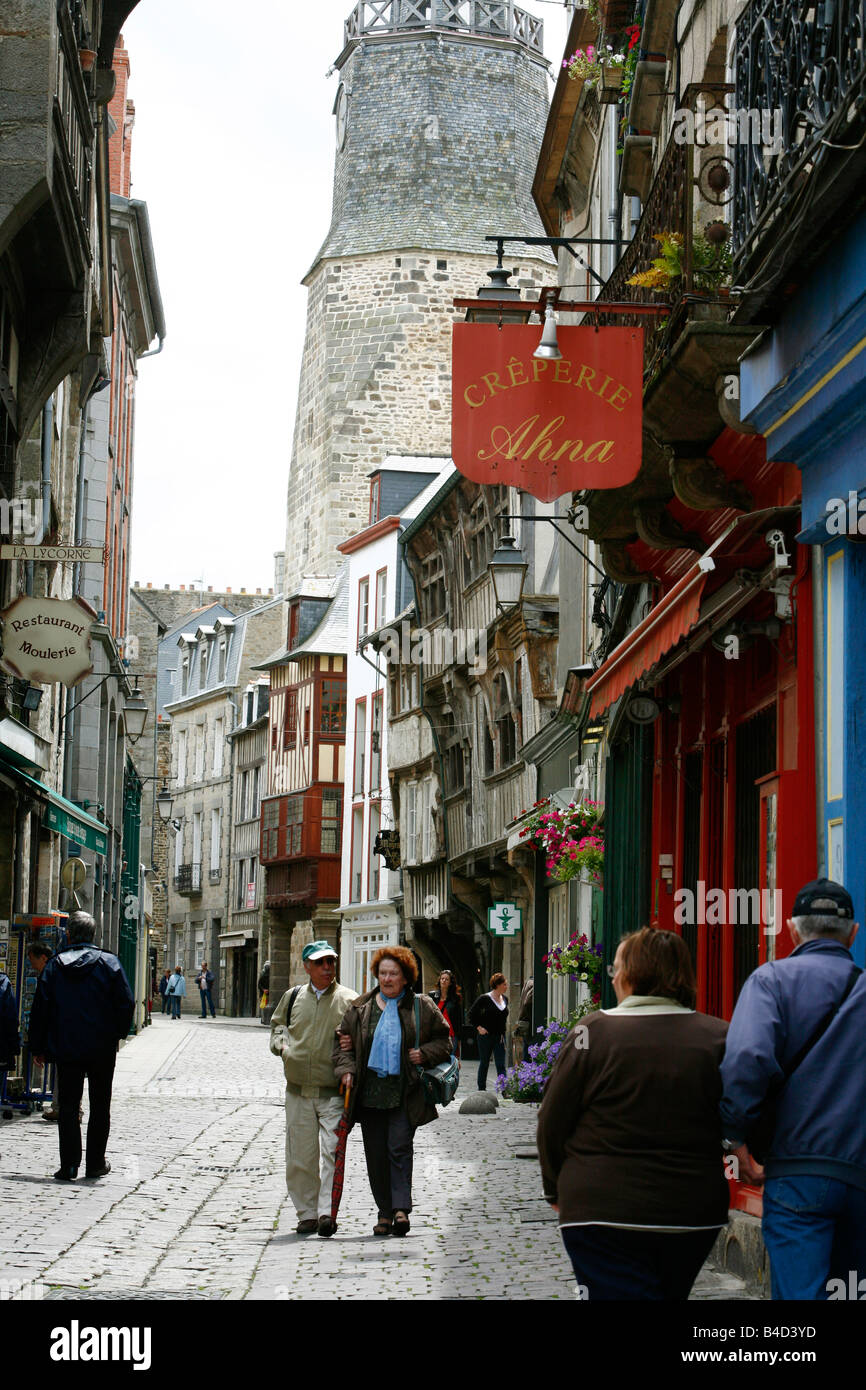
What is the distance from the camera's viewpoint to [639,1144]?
15.7 feet

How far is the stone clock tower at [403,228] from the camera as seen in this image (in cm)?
5381

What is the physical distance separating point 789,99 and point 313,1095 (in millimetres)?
5559

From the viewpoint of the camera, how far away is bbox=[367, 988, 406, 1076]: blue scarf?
9.60 meters

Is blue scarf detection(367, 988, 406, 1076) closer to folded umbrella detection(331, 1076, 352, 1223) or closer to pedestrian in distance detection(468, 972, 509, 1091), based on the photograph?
folded umbrella detection(331, 1076, 352, 1223)

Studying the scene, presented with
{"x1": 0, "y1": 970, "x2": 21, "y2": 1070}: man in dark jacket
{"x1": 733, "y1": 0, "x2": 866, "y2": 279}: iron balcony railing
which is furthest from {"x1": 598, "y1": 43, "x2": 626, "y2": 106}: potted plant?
{"x1": 0, "y1": 970, "x2": 21, "y2": 1070}: man in dark jacket

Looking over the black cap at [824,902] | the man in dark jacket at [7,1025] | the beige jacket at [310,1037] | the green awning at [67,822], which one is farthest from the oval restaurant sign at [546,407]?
the green awning at [67,822]

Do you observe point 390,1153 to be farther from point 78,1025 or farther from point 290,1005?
point 78,1025

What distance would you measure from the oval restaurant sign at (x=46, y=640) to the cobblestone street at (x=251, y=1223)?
386 cm

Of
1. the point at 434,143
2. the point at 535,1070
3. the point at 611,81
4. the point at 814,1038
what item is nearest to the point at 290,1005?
the point at 814,1038

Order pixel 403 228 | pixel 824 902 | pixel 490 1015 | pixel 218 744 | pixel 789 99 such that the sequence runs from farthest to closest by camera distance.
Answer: pixel 218 744 < pixel 403 228 < pixel 490 1015 < pixel 789 99 < pixel 824 902

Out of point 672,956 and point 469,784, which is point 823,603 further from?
point 469,784

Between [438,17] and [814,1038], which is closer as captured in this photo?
[814,1038]

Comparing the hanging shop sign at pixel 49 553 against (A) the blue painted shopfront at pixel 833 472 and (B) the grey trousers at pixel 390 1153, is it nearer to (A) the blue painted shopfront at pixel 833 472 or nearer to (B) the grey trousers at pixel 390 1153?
(B) the grey trousers at pixel 390 1153

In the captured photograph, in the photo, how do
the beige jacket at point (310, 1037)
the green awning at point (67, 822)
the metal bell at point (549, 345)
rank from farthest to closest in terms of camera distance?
the green awning at point (67, 822)
the beige jacket at point (310, 1037)
the metal bell at point (549, 345)
